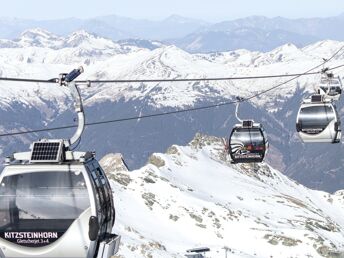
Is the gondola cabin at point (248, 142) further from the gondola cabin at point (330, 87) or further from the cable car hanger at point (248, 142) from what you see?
the gondola cabin at point (330, 87)

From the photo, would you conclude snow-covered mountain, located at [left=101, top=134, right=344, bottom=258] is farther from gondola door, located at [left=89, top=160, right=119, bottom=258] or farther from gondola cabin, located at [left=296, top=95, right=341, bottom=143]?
gondola door, located at [left=89, top=160, right=119, bottom=258]

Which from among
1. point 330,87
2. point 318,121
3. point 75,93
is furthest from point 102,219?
point 330,87

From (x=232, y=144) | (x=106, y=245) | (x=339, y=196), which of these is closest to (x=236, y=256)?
(x=232, y=144)

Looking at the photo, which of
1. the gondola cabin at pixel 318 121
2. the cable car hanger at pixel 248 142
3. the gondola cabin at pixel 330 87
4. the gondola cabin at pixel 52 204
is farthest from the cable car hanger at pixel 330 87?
the gondola cabin at pixel 52 204

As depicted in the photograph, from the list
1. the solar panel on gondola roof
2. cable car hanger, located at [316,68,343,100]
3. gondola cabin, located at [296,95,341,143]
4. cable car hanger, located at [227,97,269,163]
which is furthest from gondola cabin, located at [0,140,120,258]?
cable car hanger, located at [316,68,343,100]

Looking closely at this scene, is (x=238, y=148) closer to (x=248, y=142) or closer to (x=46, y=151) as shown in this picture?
(x=248, y=142)

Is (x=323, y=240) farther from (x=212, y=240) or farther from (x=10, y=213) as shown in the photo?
(x=10, y=213)
